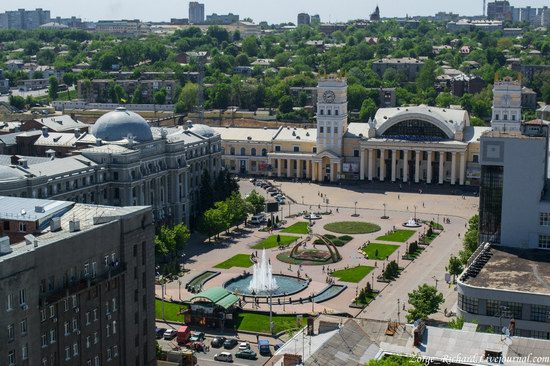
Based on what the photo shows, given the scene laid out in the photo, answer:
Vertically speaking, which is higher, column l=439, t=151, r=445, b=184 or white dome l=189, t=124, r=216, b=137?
white dome l=189, t=124, r=216, b=137

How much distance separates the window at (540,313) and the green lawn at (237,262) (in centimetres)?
3409

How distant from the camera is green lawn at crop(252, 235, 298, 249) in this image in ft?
327

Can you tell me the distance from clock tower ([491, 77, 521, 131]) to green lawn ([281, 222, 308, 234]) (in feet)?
121

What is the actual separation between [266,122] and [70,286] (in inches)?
5078

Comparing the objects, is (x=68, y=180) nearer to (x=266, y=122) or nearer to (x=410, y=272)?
(x=410, y=272)

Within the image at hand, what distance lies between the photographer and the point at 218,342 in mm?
70250

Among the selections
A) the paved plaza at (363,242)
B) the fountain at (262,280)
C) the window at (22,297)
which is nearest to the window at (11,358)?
the window at (22,297)

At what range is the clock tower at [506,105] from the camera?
13200 centimetres

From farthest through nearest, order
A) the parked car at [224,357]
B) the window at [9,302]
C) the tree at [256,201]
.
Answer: the tree at [256,201] → the parked car at [224,357] → the window at [9,302]

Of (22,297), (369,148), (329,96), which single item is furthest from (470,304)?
(329,96)

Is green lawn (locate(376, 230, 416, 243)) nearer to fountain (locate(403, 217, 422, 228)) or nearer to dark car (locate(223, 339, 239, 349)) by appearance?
fountain (locate(403, 217, 422, 228))

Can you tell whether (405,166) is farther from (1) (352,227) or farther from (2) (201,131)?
(2) (201,131)

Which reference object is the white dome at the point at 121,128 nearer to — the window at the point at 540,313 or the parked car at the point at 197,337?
the parked car at the point at 197,337

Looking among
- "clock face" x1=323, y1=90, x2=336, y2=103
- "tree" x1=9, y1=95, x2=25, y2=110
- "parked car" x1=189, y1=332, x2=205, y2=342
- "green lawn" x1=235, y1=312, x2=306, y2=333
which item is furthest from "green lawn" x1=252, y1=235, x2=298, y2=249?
"tree" x1=9, y1=95, x2=25, y2=110
